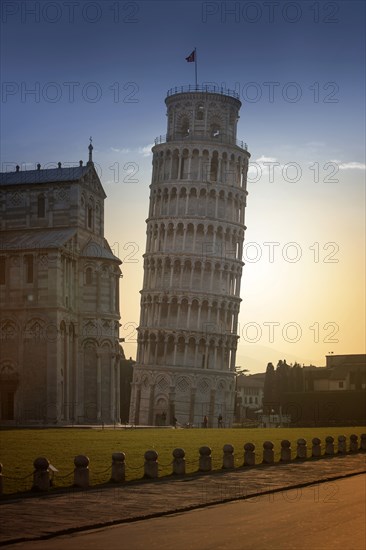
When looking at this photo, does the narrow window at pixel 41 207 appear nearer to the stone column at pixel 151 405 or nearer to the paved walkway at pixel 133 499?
the stone column at pixel 151 405

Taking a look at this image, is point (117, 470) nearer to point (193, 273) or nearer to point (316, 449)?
point (316, 449)

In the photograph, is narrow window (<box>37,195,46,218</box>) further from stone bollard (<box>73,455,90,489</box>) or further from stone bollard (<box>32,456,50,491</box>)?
stone bollard (<box>32,456,50,491</box>)

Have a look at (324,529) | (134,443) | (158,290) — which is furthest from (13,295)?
(324,529)

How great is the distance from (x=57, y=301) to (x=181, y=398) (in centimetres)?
4069

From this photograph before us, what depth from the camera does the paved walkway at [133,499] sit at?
17.1m

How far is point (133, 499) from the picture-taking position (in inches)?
831

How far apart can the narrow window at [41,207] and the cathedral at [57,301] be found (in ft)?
0.27

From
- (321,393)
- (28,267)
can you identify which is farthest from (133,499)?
(321,393)

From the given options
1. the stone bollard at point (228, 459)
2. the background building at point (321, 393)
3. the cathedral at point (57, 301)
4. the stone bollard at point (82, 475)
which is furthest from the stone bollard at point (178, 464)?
the background building at point (321, 393)

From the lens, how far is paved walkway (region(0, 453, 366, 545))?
1706cm

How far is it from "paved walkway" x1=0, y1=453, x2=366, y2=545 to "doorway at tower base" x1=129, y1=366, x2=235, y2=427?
264 feet

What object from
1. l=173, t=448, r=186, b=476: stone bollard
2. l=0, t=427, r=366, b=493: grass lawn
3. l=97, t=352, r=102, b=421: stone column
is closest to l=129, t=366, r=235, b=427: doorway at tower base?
l=97, t=352, r=102, b=421: stone column

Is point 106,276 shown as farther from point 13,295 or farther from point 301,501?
point 301,501

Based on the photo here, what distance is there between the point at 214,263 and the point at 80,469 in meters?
91.0
